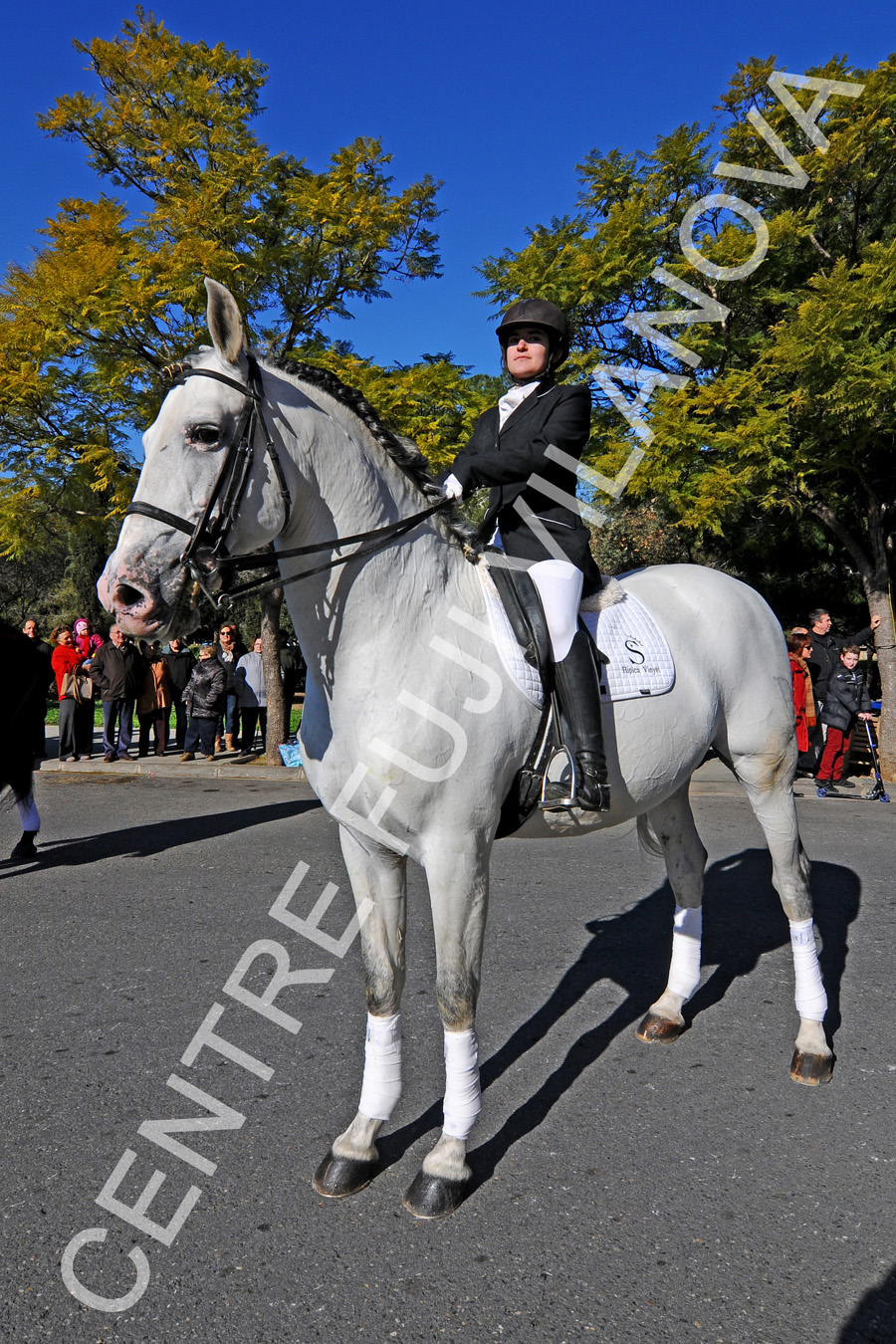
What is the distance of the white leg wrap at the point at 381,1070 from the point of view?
2.87m

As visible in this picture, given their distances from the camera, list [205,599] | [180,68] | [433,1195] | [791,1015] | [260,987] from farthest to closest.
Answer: [180,68], [260,987], [791,1015], [433,1195], [205,599]

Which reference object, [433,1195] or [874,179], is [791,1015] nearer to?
[433,1195]

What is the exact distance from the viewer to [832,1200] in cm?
268

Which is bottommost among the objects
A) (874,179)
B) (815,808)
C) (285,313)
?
(815,808)

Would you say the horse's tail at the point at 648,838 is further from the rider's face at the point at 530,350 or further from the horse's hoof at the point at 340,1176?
the rider's face at the point at 530,350

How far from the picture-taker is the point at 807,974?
12.1ft

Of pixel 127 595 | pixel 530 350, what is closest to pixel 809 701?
pixel 530 350

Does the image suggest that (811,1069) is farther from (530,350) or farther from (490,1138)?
(530,350)

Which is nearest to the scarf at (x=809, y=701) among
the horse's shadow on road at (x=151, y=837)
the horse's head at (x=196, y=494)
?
the horse's shadow on road at (x=151, y=837)

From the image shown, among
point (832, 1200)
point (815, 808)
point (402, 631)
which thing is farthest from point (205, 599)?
point (815, 808)

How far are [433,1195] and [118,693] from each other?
11.9 meters

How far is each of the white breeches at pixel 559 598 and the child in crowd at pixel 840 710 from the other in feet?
28.0

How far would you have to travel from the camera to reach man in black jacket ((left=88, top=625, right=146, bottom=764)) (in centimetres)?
1334

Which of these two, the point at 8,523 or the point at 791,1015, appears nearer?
the point at 791,1015
